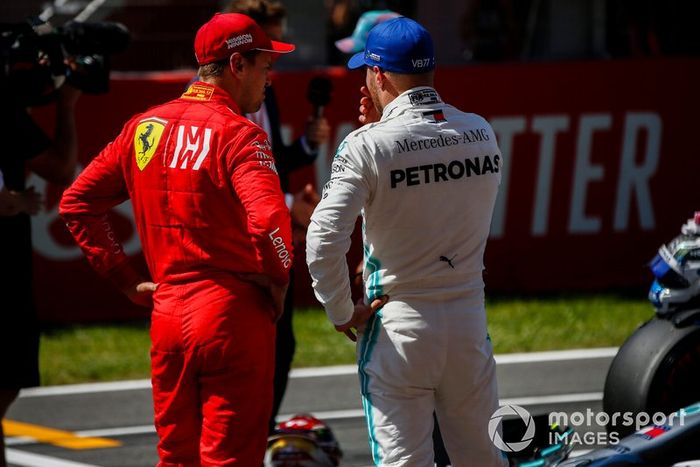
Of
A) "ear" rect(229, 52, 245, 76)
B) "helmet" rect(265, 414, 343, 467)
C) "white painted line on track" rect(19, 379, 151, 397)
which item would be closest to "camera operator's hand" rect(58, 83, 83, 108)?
"ear" rect(229, 52, 245, 76)

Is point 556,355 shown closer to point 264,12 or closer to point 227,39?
point 264,12

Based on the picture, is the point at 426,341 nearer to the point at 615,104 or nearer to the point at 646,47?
the point at 615,104

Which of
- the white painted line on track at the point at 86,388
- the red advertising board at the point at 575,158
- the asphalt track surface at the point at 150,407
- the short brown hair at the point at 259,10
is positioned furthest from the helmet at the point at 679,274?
the red advertising board at the point at 575,158

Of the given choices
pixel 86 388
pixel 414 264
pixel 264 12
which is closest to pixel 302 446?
pixel 414 264

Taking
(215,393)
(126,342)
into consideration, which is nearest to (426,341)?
(215,393)

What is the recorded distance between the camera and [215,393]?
4.46 metres

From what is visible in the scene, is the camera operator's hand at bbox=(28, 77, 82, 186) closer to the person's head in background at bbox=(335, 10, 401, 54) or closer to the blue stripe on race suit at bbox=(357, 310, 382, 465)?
the person's head in background at bbox=(335, 10, 401, 54)

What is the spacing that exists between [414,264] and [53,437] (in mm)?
3608

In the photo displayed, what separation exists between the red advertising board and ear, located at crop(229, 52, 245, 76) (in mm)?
4971

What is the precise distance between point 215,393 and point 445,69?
596 centimetres

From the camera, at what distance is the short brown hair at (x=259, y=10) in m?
6.00

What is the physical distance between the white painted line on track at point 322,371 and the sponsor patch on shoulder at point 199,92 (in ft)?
12.3

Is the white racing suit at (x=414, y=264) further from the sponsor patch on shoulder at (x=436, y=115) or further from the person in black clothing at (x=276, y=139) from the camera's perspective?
the person in black clothing at (x=276, y=139)

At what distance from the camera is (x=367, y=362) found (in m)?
4.33
